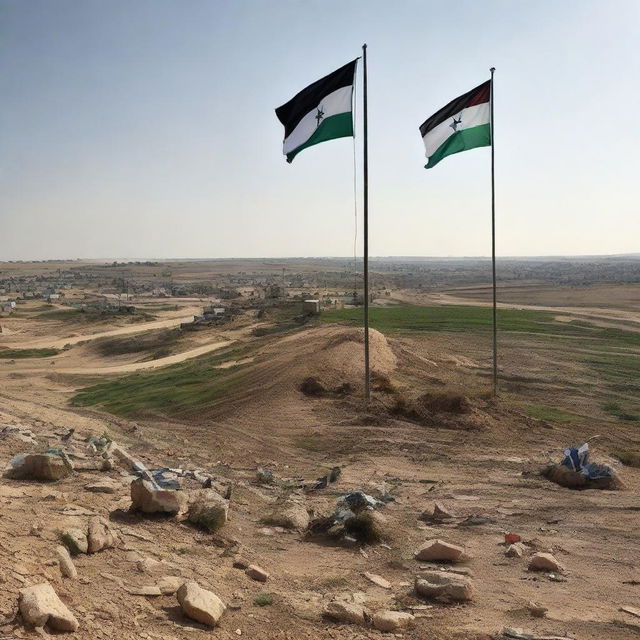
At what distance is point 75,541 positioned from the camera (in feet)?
20.5

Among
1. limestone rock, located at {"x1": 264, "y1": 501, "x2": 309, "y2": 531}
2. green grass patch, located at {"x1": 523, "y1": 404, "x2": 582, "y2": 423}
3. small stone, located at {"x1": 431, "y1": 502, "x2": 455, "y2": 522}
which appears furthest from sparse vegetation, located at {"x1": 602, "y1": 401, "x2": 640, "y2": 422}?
limestone rock, located at {"x1": 264, "y1": 501, "x2": 309, "y2": 531}

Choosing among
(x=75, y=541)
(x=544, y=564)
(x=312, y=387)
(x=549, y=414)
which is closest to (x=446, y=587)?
(x=544, y=564)

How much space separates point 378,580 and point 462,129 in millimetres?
13358

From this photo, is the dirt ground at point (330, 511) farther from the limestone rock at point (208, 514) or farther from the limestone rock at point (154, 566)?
the limestone rock at point (208, 514)

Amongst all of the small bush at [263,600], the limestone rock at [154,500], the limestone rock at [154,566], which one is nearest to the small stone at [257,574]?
the small bush at [263,600]

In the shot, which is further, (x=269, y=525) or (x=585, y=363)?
(x=585, y=363)

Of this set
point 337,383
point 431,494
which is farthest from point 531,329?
point 431,494

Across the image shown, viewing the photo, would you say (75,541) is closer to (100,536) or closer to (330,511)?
(100,536)

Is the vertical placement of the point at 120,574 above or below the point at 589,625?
above

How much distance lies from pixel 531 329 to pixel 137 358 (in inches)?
1019

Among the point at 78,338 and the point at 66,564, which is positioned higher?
the point at 66,564

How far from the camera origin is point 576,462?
11.7m

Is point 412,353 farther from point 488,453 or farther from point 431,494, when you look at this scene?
point 431,494

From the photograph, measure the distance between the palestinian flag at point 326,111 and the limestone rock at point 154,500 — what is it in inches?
371
